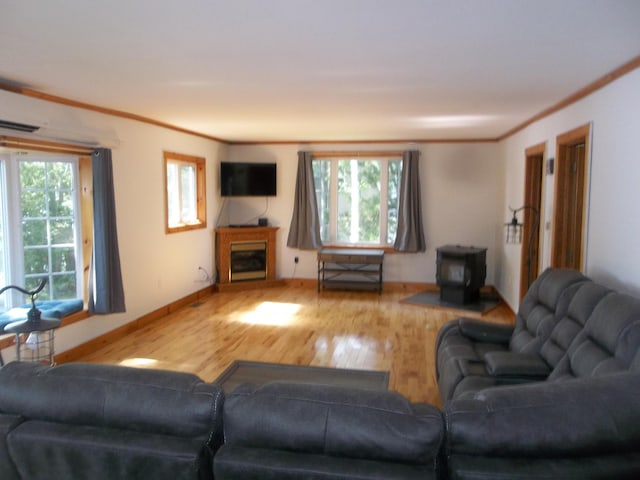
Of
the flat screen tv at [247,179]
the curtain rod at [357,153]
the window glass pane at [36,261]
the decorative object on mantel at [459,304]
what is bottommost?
the decorative object on mantel at [459,304]

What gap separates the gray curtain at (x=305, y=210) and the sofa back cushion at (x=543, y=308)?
4461 mm

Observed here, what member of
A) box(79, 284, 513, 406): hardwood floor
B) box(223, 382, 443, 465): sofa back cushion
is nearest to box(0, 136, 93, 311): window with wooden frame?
box(79, 284, 513, 406): hardwood floor

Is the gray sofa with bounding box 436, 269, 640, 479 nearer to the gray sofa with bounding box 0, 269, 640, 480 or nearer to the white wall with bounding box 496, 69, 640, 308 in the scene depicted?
the gray sofa with bounding box 0, 269, 640, 480

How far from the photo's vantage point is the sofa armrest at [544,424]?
1286mm

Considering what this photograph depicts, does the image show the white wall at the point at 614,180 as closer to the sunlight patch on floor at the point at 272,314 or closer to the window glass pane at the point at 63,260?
the sunlight patch on floor at the point at 272,314

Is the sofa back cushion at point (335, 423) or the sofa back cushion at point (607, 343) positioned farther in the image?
the sofa back cushion at point (607, 343)

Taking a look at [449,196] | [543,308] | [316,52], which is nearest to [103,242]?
[316,52]

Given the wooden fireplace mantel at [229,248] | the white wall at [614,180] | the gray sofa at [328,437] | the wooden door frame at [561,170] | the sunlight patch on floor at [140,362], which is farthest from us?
the wooden fireplace mantel at [229,248]

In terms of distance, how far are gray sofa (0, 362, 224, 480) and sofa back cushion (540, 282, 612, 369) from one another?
204 cm

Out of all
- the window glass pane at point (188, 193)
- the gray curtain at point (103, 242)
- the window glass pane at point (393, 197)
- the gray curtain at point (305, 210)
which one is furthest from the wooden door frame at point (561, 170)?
the window glass pane at point (188, 193)

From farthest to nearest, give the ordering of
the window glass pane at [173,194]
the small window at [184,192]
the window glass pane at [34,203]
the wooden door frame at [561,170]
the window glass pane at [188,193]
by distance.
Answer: the window glass pane at [188,193] → the window glass pane at [173,194] → the small window at [184,192] → the window glass pane at [34,203] → the wooden door frame at [561,170]

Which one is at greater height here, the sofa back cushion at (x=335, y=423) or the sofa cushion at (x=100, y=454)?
the sofa back cushion at (x=335, y=423)

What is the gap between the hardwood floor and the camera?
422 cm

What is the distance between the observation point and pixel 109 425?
143 centimetres
